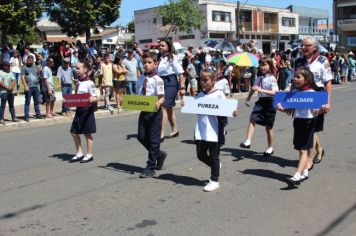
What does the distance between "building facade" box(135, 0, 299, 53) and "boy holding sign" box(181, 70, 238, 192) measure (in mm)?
64192

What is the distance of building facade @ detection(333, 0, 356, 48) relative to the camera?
78812mm

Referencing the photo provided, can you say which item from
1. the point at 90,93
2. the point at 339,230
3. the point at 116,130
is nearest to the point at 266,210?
the point at 339,230


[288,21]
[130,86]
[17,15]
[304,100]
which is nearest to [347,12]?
[288,21]

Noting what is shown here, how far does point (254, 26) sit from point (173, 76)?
71.7 meters

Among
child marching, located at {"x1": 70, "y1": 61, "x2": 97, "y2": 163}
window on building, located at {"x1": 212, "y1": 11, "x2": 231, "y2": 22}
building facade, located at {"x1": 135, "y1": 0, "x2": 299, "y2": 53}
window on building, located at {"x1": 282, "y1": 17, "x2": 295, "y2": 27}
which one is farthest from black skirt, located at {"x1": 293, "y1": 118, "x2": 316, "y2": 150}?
window on building, located at {"x1": 282, "y1": 17, "x2": 295, "y2": 27}

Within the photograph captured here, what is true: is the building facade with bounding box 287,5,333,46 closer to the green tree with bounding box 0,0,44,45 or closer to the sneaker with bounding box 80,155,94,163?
the green tree with bounding box 0,0,44,45

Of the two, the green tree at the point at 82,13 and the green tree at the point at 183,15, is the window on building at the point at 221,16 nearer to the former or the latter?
the green tree at the point at 183,15

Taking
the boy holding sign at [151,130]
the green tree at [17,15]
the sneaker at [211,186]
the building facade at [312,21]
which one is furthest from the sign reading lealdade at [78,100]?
the building facade at [312,21]

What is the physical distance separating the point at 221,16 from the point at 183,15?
1075 cm

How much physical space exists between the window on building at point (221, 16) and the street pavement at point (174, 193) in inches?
2523

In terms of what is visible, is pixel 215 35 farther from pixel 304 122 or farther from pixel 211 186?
pixel 211 186

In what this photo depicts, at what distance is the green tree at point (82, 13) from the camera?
4225 centimetres

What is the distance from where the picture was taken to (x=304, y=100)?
20.5ft

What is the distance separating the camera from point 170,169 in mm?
7367
